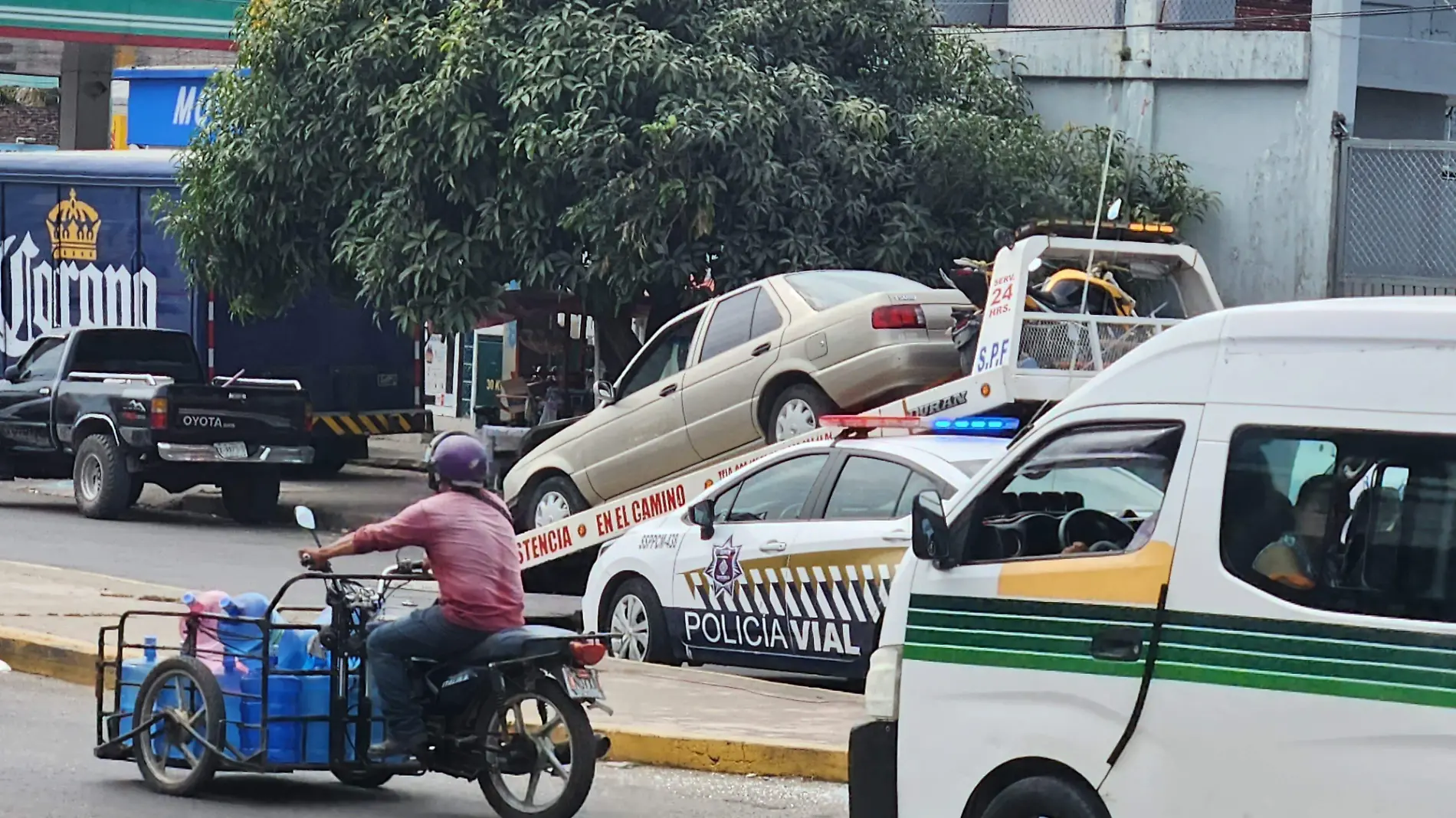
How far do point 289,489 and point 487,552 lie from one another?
1613 cm

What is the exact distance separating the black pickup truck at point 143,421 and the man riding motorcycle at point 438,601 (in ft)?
39.1

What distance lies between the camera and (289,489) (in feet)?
Answer: 76.8

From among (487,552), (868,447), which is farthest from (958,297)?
(487,552)

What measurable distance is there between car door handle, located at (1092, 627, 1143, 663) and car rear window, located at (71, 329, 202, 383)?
15.8 meters

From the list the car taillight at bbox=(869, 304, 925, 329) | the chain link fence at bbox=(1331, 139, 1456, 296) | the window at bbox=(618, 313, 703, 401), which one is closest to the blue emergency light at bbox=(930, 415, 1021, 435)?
the car taillight at bbox=(869, 304, 925, 329)

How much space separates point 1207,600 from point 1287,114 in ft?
46.4

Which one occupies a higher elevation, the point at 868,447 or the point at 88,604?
the point at 868,447

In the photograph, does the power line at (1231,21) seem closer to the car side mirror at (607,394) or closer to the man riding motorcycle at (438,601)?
the car side mirror at (607,394)

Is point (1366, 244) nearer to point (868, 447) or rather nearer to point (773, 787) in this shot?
point (868, 447)

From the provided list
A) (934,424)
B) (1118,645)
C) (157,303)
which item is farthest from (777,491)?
(157,303)

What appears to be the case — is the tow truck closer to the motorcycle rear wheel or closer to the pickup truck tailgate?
the motorcycle rear wheel

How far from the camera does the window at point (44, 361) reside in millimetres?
20438

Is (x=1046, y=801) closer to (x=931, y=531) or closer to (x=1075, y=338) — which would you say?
(x=931, y=531)

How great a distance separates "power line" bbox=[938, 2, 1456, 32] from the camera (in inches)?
731
